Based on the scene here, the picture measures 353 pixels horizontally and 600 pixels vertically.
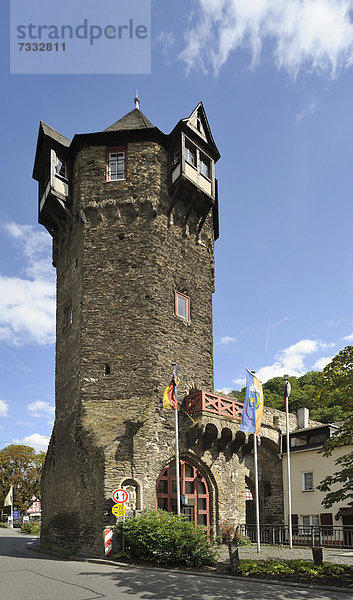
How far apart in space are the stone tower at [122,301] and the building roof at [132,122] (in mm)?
67

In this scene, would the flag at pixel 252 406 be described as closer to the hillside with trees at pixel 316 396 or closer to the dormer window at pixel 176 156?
the hillside with trees at pixel 316 396

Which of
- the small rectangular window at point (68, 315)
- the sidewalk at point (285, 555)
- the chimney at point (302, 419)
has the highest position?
the small rectangular window at point (68, 315)

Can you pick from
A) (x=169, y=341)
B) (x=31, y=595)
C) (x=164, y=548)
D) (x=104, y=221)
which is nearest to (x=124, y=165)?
(x=104, y=221)

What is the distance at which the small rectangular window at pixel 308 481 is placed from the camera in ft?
89.0

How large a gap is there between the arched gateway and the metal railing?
7.19 feet

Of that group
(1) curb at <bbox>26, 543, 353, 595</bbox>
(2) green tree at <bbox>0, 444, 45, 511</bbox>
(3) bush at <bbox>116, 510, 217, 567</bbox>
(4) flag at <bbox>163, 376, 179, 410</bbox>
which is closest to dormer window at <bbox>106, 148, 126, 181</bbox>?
(4) flag at <bbox>163, 376, 179, 410</bbox>

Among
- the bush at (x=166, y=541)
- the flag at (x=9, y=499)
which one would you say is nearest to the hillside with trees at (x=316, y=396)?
the bush at (x=166, y=541)

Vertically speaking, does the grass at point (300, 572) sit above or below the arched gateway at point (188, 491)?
below

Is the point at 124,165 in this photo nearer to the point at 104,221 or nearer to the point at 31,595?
the point at 104,221

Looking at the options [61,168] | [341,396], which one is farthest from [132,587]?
[61,168]

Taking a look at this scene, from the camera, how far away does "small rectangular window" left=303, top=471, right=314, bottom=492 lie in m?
27.1

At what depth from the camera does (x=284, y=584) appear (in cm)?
1166

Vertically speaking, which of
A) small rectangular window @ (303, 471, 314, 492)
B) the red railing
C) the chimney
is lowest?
small rectangular window @ (303, 471, 314, 492)

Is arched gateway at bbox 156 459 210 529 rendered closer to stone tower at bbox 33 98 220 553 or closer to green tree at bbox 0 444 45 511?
stone tower at bbox 33 98 220 553
